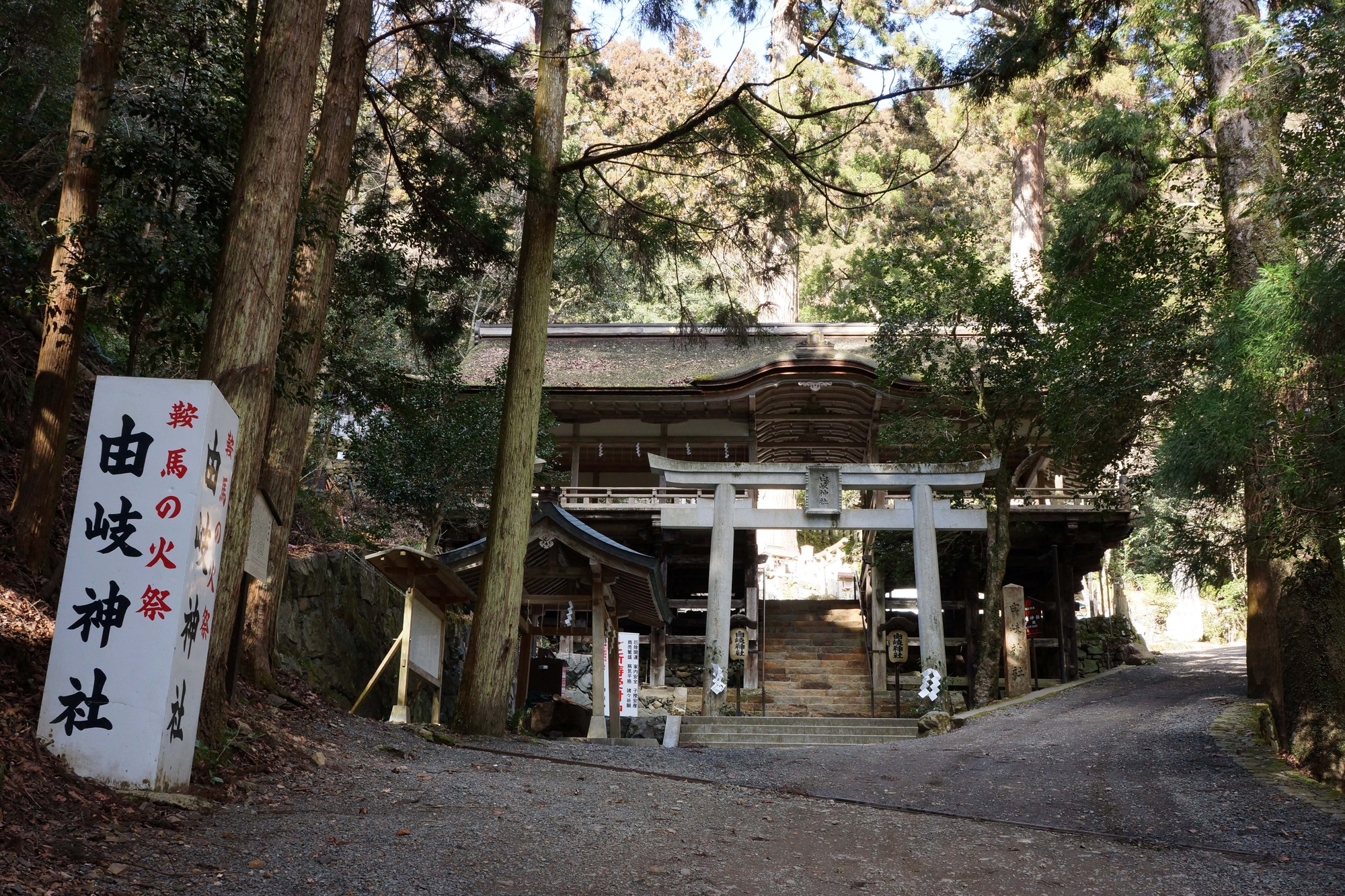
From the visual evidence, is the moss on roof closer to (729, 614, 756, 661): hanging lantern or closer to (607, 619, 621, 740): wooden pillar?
(729, 614, 756, 661): hanging lantern

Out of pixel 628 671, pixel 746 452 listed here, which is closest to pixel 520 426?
pixel 628 671

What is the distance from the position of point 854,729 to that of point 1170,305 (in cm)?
599

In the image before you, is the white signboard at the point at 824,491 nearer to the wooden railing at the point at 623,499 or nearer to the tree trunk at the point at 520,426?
the wooden railing at the point at 623,499

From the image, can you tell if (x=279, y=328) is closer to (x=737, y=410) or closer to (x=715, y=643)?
(x=715, y=643)

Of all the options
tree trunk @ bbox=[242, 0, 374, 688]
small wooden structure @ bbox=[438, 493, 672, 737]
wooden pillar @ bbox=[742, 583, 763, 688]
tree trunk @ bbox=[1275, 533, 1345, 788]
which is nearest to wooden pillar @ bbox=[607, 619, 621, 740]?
small wooden structure @ bbox=[438, 493, 672, 737]

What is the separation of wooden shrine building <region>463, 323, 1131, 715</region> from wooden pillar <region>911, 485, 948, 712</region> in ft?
3.92

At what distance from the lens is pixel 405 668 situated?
9258mm

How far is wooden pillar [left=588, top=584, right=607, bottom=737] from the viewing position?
35.5 feet

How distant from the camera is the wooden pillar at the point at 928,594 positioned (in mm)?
13055

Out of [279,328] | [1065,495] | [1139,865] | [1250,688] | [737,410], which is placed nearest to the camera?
[1139,865]

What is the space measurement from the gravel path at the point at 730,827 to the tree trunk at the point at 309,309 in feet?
3.24

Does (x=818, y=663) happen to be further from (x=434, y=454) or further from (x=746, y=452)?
(x=434, y=454)

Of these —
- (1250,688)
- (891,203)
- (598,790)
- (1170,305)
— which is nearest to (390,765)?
(598,790)

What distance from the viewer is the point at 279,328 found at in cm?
515
